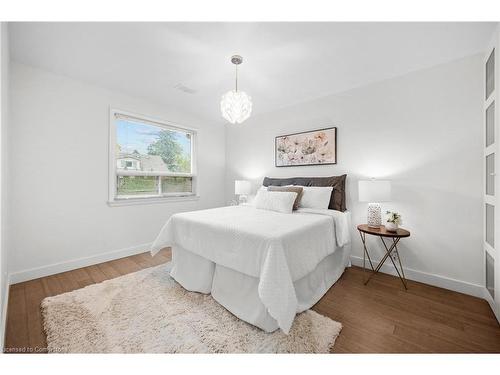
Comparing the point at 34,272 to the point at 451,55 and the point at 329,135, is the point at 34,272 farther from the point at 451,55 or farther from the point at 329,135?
the point at 451,55

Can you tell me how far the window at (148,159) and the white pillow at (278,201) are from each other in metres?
1.79

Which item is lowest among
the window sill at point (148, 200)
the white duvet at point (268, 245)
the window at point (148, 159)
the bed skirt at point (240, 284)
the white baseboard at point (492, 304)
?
the white baseboard at point (492, 304)

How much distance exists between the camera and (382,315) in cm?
176

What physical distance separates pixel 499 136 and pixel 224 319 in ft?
8.59

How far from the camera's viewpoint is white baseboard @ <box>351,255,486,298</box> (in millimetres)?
2070

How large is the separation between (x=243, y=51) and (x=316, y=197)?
193 cm

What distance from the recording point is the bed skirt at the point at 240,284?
5.28 feet

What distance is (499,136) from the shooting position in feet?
5.30

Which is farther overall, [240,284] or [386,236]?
[386,236]

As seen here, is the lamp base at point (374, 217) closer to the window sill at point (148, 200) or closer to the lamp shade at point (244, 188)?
the lamp shade at point (244, 188)

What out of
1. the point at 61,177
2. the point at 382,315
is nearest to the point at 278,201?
the point at 382,315

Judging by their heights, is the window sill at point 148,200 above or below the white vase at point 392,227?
above

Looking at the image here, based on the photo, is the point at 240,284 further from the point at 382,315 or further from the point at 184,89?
the point at 184,89

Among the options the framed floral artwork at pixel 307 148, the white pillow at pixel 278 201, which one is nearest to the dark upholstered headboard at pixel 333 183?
the framed floral artwork at pixel 307 148
